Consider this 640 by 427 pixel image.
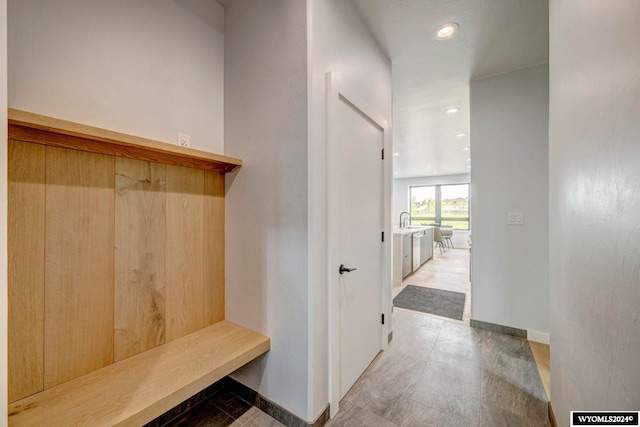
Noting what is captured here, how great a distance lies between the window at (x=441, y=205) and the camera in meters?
8.87

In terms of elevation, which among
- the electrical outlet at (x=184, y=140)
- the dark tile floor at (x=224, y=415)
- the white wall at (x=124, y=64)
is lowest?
the dark tile floor at (x=224, y=415)

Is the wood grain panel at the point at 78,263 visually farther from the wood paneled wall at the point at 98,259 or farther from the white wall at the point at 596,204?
the white wall at the point at 596,204

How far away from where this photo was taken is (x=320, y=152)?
4.70 ft

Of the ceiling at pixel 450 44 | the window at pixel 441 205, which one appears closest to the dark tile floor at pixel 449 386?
the ceiling at pixel 450 44

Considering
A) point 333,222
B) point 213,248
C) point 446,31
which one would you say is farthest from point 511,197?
point 213,248

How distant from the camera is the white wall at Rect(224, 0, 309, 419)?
1395mm

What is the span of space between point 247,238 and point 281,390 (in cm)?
92

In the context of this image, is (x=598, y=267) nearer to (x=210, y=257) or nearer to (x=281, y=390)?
(x=281, y=390)

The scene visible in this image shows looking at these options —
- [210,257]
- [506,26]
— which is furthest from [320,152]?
[506,26]

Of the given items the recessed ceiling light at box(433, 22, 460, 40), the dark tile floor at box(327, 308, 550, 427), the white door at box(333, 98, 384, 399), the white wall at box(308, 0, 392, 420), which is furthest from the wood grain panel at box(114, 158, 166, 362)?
the recessed ceiling light at box(433, 22, 460, 40)

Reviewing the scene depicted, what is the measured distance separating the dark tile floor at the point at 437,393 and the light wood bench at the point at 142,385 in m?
0.47

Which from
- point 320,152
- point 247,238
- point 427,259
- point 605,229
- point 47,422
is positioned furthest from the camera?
point 427,259

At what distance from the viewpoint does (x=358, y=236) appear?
185 cm

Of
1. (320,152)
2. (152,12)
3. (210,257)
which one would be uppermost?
(152,12)
